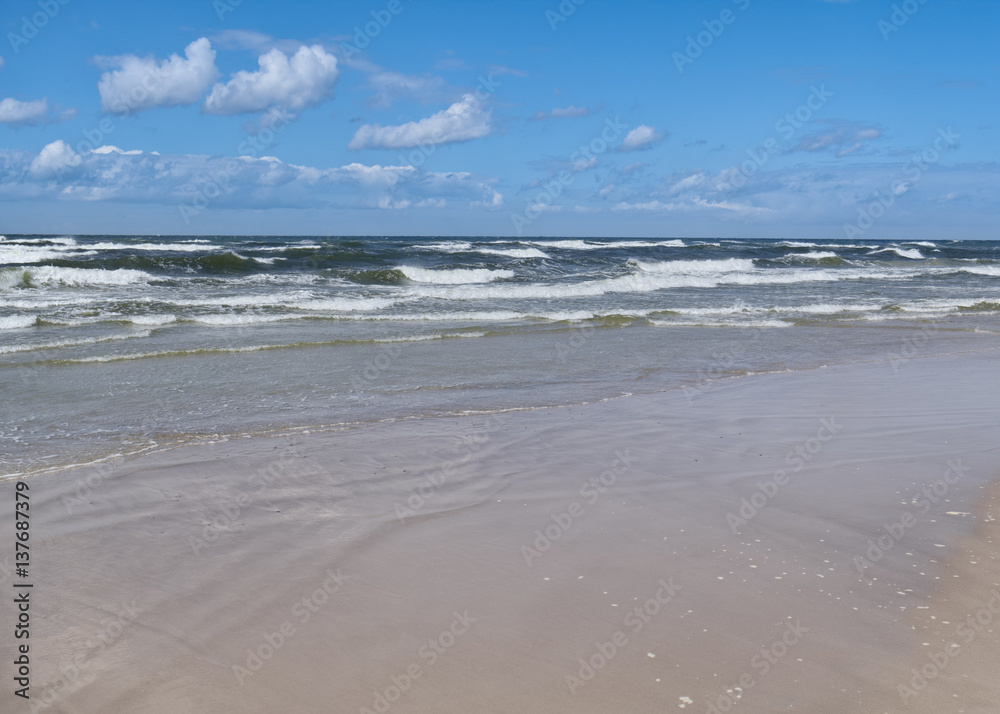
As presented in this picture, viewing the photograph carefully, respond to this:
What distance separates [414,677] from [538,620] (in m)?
0.56

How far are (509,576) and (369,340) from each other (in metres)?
8.57

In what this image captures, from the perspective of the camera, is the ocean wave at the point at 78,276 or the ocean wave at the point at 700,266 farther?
the ocean wave at the point at 700,266

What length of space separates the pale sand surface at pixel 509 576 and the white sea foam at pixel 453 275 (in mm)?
19745

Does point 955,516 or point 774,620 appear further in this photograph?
point 955,516

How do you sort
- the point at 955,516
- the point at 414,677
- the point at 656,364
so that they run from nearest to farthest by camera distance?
the point at 414,677, the point at 955,516, the point at 656,364

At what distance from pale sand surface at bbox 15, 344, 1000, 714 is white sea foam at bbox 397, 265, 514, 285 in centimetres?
1974

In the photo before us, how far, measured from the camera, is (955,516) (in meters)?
4.04

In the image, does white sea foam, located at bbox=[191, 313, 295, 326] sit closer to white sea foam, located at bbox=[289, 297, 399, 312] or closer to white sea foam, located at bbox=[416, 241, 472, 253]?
white sea foam, located at bbox=[289, 297, 399, 312]

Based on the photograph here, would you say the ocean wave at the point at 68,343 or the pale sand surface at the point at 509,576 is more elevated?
the ocean wave at the point at 68,343

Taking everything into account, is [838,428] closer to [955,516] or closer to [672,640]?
[955,516]

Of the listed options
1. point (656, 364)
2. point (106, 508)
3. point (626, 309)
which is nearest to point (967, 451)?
point (656, 364)

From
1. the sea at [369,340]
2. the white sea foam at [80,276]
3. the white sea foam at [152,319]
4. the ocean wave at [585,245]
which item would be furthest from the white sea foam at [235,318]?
the ocean wave at [585,245]

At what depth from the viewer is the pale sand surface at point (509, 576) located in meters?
2.54

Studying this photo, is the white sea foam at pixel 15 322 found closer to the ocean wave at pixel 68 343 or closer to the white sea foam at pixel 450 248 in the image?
the ocean wave at pixel 68 343
